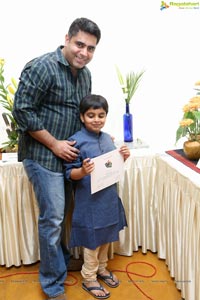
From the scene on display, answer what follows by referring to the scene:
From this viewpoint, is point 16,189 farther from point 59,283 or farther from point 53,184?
point 59,283

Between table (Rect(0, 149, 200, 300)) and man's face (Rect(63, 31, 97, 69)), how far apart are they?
2.30 ft

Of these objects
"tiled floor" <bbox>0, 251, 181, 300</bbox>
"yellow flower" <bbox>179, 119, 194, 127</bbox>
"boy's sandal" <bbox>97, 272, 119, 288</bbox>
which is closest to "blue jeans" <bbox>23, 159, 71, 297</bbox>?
"tiled floor" <bbox>0, 251, 181, 300</bbox>

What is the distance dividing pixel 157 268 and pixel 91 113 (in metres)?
1.06

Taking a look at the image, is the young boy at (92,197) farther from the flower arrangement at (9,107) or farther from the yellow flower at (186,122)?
the flower arrangement at (9,107)

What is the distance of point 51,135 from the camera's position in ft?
4.72

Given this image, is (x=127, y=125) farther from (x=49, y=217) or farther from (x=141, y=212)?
(x=49, y=217)

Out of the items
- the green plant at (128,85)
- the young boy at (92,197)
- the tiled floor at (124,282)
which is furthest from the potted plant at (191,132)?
the tiled floor at (124,282)

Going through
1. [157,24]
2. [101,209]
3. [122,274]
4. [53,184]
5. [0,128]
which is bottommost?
[122,274]

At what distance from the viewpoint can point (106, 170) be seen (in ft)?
4.83

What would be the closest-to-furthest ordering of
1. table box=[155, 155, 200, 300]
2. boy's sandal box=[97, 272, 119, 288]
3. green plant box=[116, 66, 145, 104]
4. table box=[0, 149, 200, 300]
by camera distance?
table box=[155, 155, 200, 300], table box=[0, 149, 200, 300], boy's sandal box=[97, 272, 119, 288], green plant box=[116, 66, 145, 104]

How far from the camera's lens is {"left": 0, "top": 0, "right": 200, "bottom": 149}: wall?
2102mm

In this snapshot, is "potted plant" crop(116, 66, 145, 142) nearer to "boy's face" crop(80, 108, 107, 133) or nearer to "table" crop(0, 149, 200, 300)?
"table" crop(0, 149, 200, 300)

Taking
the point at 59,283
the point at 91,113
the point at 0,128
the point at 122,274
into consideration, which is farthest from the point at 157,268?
the point at 0,128

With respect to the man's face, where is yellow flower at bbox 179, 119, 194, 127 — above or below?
below
